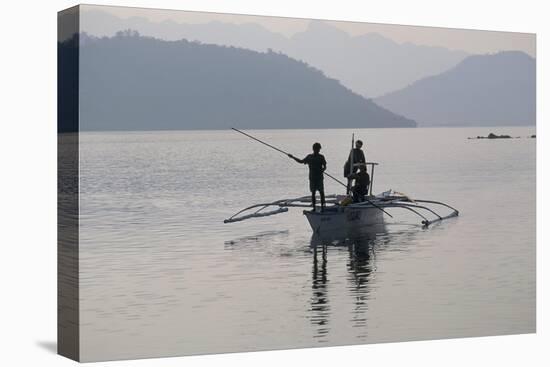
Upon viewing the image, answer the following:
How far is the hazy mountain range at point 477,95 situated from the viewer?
1591 cm

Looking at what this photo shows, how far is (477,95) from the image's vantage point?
1650 cm

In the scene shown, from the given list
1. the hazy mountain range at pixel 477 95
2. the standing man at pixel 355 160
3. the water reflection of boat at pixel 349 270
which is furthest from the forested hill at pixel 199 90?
the water reflection of boat at pixel 349 270

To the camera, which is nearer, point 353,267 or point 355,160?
point 353,267

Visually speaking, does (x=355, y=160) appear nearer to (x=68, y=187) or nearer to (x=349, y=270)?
(x=349, y=270)

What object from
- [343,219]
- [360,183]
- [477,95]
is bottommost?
[343,219]

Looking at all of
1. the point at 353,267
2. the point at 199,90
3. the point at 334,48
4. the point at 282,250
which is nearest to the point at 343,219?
the point at 353,267

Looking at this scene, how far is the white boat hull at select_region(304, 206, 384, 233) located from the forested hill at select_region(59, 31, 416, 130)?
0.98 meters

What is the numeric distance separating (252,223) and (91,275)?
6.52ft

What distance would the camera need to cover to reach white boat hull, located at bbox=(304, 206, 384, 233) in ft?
49.9

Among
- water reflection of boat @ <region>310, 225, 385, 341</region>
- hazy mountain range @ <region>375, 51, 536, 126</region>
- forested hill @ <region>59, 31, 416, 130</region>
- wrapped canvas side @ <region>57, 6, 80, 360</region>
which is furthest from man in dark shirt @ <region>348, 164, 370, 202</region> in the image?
wrapped canvas side @ <region>57, 6, 80, 360</region>

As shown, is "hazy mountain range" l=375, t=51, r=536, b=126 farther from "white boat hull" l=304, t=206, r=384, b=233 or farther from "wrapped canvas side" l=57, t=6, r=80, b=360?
"wrapped canvas side" l=57, t=6, r=80, b=360

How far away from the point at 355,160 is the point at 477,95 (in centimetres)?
209

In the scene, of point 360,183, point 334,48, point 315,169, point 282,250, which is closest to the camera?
point 282,250

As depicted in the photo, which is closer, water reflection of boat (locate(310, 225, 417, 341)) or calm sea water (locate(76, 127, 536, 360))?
calm sea water (locate(76, 127, 536, 360))
